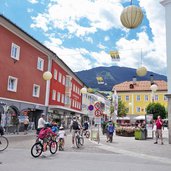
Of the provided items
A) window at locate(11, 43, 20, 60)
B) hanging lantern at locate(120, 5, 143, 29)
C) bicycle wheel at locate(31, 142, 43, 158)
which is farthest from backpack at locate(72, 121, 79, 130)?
window at locate(11, 43, 20, 60)

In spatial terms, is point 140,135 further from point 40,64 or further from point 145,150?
point 40,64

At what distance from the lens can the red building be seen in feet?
84.4

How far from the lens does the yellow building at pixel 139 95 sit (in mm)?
78062

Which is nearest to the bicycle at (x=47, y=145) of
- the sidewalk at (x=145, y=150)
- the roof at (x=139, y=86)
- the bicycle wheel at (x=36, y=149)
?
the bicycle wheel at (x=36, y=149)

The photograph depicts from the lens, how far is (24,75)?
29547mm

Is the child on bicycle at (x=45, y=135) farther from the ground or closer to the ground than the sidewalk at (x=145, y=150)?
farther from the ground

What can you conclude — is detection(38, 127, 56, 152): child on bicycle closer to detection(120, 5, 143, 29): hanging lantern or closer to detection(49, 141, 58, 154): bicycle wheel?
detection(49, 141, 58, 154): bicycle wheel

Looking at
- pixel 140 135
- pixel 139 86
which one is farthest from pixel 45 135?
pixel 139 86

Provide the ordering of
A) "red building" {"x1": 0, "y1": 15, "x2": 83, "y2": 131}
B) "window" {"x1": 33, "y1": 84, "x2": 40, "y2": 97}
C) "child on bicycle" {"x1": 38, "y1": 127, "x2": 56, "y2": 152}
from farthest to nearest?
1. "window" {"x1": 33, "y1": 84, "x2": 40, "y2": 97}
2. "red building" {"x1": 0, "y1": 15, "x2": 83, "y2": 131}
3. "child on bicycle" {"x1": 38, "y1": 127, "x2": 56, "y2": 152}

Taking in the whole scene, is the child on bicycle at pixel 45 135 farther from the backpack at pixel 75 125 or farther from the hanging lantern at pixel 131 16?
the hanging lantern at pixel 131 16

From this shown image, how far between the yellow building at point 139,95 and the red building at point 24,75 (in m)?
43.2

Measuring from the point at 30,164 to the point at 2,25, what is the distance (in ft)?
62.5

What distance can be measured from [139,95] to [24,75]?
2169 inches

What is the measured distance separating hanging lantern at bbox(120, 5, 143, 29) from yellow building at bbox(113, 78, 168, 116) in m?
68.8
